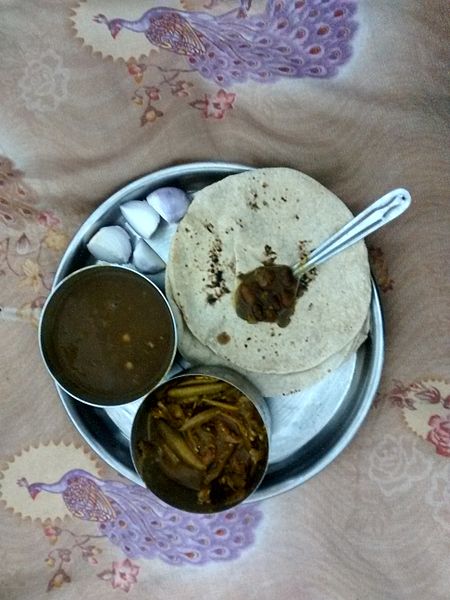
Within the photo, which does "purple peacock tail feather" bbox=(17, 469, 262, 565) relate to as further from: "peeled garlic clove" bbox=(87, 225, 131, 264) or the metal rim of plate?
"peeled garlic clove" bbox=(87, 225, 131, 264)

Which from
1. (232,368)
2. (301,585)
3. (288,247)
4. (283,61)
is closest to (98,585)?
(301,585)

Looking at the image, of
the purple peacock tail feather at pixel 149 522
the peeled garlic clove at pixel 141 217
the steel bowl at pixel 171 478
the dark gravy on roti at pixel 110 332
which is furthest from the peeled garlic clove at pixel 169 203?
the purple peacock tail feather at pixel 149 522

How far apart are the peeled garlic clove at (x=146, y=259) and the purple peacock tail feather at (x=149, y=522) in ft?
1.44

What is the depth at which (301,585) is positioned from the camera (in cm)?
128

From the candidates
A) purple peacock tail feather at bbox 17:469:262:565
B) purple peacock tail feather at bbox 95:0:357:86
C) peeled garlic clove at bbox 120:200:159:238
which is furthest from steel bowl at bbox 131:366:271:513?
purple peacock tail feather at bbox 95:0:357:86

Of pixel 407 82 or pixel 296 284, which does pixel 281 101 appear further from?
pixel 296 284

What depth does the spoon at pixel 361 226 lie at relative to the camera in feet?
3.35

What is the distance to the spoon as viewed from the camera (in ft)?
3.35

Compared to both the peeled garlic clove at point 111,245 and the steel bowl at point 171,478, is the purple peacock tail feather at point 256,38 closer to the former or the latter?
the peeled garlic clove at point 111,245

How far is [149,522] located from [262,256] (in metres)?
0.59

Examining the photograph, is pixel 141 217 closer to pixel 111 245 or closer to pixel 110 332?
pixel 111 245

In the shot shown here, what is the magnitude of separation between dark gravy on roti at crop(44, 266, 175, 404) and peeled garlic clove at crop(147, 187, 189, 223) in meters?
0.16

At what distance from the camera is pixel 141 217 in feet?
3.89

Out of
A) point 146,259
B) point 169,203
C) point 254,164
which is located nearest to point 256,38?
point 254,164
